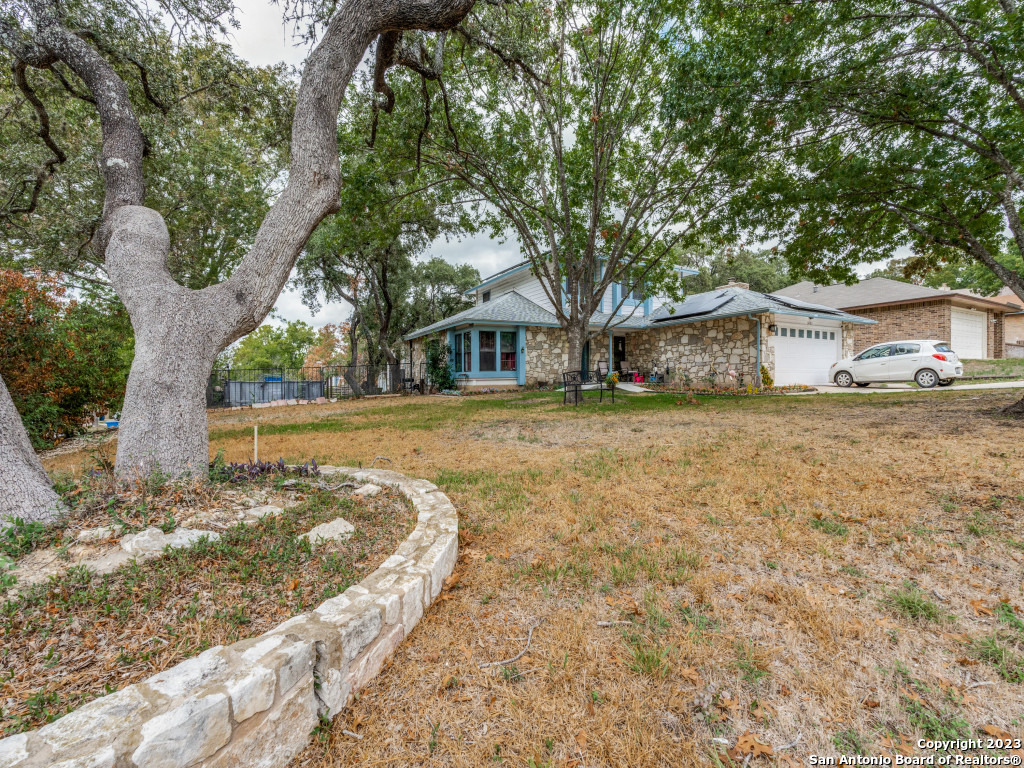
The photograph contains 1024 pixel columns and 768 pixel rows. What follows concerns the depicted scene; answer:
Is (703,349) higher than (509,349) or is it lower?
lower

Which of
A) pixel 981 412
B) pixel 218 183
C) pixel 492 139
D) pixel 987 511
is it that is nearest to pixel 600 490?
pixel 987 511

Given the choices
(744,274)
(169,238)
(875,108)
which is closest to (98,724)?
(169,238)

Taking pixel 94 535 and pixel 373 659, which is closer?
pixel 373 659

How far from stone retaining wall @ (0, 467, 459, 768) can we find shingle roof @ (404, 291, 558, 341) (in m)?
12.9

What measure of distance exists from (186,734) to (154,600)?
3.15ft

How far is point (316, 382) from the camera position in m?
17.6

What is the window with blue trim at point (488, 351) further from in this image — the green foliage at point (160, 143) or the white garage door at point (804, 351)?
the white garage door at point (804, 351)

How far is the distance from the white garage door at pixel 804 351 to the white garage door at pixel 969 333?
698 cm

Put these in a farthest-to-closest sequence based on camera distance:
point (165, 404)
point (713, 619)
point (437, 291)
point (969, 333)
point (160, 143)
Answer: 1. point (437, 291)
2. point (969, 333)
3. point (160, 143)
4. point (165, 404)
5. point (713, 619)

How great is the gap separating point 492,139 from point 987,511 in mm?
10110

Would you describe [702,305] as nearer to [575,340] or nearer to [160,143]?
[575,340]

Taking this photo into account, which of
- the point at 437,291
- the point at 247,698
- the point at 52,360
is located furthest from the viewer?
the point at 437,291

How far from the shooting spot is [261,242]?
3328mm

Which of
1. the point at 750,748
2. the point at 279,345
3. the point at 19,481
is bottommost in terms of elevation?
the point at 750,748
